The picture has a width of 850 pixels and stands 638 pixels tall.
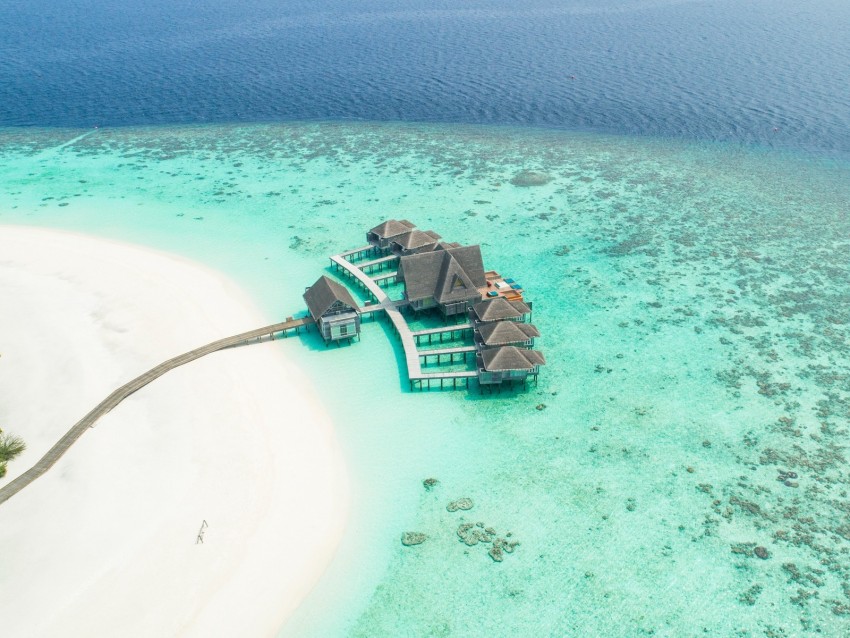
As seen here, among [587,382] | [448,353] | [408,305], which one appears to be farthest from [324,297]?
[587,382]

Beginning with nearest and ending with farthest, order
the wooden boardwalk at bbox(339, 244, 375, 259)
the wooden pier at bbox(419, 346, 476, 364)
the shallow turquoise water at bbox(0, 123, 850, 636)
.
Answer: the shallow turquoise water at bbox(0, 123, 850, 636), the wooden pier at bbox(419, 346, 476, 364), the wooden boardwalk at bbox(339, 244, 375, 259)

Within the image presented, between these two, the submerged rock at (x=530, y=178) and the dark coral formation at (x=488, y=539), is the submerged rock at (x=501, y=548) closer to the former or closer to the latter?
the dark coral formation at (x=488, y=539)

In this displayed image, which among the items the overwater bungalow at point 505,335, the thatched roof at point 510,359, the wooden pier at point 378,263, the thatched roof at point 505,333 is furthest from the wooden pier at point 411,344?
the thatched roof at point 505,333

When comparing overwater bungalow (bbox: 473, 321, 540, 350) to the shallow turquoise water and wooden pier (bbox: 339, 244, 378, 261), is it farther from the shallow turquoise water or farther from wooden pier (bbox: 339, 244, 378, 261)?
wooden pier (bbox: 339, 244, 378, 261)

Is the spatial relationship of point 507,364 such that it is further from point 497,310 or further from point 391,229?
point 391,229

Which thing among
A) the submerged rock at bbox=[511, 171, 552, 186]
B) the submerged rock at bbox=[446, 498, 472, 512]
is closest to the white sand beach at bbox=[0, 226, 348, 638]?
the submerged rock at bbox=[446, 498, 472, 512]

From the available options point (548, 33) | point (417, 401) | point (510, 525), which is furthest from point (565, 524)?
point (548, 33)
